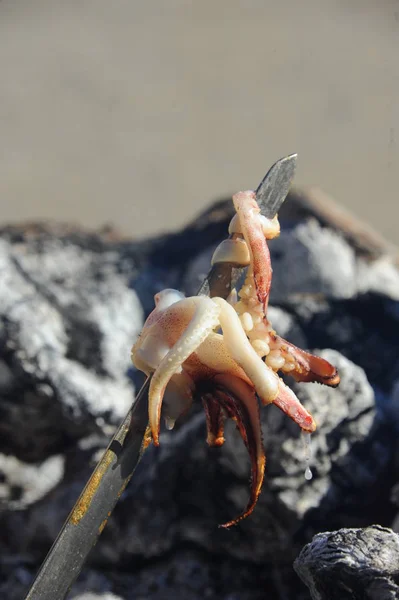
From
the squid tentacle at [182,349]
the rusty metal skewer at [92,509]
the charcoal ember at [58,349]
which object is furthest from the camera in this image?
the charcoal ember at [58,349]

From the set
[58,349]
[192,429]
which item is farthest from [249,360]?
[58,349]

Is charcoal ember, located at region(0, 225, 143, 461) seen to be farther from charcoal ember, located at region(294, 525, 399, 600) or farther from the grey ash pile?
charcoal ember, located at region(294, 525, 399, 600)

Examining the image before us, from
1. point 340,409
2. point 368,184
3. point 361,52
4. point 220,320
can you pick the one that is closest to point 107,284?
point 340,409

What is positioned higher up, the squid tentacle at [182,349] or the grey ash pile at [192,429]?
the squid tentacle at [182,349]

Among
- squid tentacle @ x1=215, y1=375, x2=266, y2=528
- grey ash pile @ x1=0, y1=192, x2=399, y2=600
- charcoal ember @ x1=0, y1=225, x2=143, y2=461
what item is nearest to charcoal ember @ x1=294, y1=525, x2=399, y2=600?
grey ash pile @ x1=0, y1=192, x2=399, y2=600

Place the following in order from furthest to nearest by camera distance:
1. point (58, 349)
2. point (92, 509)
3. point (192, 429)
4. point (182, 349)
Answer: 1. point (58, 349)
2. point (192, 429)
3. point (92, 509)
4. point (182, 349)

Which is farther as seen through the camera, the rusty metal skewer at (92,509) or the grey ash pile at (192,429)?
the grey ash pile at (192,429)

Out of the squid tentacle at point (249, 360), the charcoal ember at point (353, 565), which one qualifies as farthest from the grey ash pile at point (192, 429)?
the squid tentacle at point (249, 360)

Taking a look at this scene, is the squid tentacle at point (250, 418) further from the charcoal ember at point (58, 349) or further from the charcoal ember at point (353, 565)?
the charcoal ember at point (58, 349)

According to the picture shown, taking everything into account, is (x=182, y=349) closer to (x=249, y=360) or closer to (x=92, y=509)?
(x=249, y=360)
